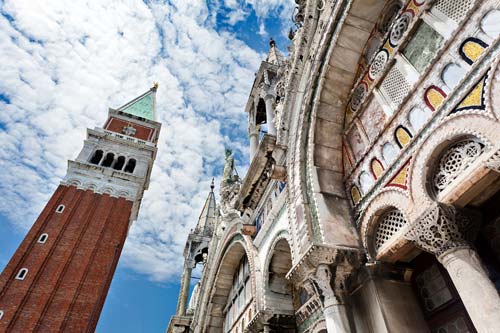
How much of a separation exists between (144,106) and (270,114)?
127 feet

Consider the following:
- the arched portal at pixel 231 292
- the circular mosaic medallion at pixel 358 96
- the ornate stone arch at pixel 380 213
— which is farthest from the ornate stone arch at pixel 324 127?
the arched portal at pixel 231 292

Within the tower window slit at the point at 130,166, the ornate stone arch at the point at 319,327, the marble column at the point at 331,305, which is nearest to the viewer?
the marble column at the point at 331,305

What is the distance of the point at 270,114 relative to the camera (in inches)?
372

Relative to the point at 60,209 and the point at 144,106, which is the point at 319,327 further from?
the point at 144,106

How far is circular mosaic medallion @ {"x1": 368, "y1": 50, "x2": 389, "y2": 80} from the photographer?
5516 millimetres

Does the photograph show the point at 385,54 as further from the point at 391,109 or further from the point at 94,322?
the point at 94,322

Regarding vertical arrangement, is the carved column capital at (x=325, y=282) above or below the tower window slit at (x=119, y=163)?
below

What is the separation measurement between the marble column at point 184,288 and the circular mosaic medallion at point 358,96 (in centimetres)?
1293

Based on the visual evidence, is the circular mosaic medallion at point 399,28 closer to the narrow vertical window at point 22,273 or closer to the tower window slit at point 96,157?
the narrow vertical window at point 22,273

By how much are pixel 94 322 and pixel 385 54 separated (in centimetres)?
2533

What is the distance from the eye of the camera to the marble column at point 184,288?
15.2m

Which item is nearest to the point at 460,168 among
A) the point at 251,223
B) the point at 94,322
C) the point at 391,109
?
the point at 391,109

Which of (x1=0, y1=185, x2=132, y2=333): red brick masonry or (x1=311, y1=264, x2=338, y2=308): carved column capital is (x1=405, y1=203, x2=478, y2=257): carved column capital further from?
(x1=0, y1=185, x2=132, y2=333): red brick masonry

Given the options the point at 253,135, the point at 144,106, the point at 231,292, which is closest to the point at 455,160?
the point at 253,135
